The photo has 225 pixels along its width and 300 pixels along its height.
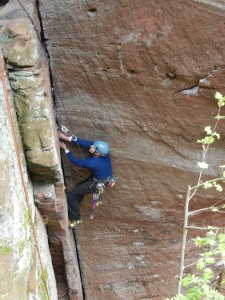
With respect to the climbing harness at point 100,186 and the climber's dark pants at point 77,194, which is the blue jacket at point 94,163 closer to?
the climbing harness at point 100,186

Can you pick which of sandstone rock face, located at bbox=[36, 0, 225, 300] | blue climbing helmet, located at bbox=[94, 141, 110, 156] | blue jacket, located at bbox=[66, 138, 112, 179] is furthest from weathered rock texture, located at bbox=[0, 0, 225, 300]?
blue climbing helmet, located at bbox=[94, 141, 110, 156]

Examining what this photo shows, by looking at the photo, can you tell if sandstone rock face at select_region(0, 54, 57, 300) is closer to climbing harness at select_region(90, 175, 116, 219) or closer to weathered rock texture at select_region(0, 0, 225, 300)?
weathered rock texture at select_region(0, 0, 225, 300)

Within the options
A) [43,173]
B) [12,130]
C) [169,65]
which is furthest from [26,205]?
[169,65]

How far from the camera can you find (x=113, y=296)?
684 cm

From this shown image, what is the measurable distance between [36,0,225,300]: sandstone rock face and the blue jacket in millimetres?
153

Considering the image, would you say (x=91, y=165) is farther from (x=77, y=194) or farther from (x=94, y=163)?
(x=77, y=194)

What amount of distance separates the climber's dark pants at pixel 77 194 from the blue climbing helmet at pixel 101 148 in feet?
2.03

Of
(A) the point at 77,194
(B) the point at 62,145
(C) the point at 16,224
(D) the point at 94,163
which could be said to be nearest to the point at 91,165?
(D) the point at 94,163

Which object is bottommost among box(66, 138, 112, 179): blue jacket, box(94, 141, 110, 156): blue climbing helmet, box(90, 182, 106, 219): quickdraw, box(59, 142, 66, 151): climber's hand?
box(90, 182, 106, 219): quickdraw

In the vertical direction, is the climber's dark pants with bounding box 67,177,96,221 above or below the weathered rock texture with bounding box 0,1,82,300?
below

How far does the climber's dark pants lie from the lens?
542 centimetres

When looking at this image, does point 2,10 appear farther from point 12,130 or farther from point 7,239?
point 7,239

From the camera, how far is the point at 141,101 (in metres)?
4.87

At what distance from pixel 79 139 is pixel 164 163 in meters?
1.32
